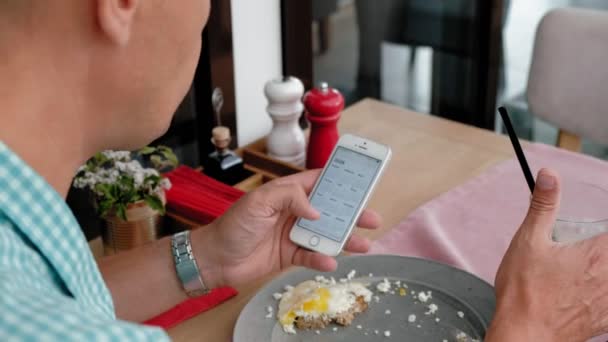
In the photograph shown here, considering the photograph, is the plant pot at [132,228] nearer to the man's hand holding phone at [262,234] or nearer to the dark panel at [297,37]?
the man's hand holding phone at [262,234]

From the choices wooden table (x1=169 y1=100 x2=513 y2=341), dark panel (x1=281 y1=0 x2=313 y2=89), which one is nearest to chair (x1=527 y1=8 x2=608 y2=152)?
wooden table (x1=169 y1=100 x2=513 y2=341)

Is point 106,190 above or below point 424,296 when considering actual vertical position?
above

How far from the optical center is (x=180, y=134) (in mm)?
1562

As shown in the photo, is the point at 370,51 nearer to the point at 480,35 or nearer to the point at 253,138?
the point at 480,35

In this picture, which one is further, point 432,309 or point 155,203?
point 155,203

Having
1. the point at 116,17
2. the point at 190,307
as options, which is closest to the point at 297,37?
the point at 190,307

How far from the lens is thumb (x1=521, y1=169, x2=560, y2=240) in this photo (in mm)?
837

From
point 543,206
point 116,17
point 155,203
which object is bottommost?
point 155,203

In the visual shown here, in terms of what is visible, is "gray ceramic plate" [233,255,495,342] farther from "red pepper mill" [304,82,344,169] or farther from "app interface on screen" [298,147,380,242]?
"red pepper mill" [304,82,344,169]

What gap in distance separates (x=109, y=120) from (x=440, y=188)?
780 millimetres

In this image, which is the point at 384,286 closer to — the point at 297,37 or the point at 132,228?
the point at 132,228

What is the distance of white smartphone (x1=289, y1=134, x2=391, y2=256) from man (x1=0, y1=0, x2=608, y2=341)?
9.3 inches

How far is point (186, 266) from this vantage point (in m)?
1.00

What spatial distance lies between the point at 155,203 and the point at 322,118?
0.36 metres
